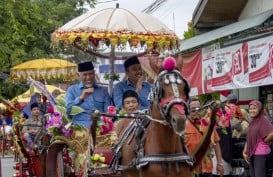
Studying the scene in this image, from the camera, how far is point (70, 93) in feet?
32.2

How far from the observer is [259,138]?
11.9 m

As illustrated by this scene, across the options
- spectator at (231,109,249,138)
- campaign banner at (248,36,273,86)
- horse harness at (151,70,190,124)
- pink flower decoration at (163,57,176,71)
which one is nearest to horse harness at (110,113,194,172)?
horse harness at (151,70,190,124)

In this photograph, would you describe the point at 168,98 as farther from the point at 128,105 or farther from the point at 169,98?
the point at 128,105

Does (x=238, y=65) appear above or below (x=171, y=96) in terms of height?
above

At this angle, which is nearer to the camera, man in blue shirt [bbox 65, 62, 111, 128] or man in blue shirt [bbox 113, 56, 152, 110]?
man in blue shirt [bbox 113, 56, 152, 110]

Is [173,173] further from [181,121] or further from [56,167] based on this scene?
[56,167]

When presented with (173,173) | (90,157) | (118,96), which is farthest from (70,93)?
(173,173)

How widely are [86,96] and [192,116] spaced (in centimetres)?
261

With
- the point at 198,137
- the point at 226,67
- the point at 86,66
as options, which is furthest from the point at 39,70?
the point at 86,66

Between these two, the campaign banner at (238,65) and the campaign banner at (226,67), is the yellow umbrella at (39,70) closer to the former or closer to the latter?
the campaign banner at (238,65)

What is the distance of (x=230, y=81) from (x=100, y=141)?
22.1 feet

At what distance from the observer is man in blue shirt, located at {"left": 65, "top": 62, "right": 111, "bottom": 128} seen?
951 cm

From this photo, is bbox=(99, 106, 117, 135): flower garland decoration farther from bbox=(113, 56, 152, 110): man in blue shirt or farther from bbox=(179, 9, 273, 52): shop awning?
bbox=(179, 9, 273, 52): shop awning

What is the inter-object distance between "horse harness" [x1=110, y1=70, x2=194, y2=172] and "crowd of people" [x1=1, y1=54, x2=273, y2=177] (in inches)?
11.9
